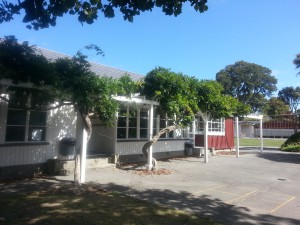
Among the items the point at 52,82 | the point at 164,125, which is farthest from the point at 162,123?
the point at 52,82

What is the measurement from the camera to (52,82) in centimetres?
→ 788

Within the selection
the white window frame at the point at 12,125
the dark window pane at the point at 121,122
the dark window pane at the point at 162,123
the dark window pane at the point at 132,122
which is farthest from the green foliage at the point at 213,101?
the white window frame at the point at 12,125

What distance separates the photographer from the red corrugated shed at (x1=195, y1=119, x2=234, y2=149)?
68.9 feet

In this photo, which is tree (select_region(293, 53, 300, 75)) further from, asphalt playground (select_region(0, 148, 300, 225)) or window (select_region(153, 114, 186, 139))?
asphalt playground (select_region(0, 148, 300, 225))

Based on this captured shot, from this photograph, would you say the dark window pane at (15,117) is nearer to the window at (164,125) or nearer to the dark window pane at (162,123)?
the window at (164,125)

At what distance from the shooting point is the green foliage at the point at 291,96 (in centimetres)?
7738

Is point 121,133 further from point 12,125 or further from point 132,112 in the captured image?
point 12,125

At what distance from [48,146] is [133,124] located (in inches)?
214

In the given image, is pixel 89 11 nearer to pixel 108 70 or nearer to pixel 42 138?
pixel 42 138

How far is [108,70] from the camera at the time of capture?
17422 millimetres

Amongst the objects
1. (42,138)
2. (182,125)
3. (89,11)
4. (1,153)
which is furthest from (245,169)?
(89,11)

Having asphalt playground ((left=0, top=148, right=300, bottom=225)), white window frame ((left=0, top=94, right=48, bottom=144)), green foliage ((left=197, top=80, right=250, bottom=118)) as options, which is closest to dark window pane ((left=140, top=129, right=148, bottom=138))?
asphalt playground ((left=0, top=148, right=300, bottom=225))

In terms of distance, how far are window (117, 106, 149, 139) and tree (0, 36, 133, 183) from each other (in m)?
5.08

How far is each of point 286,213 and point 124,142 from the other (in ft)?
30.3
